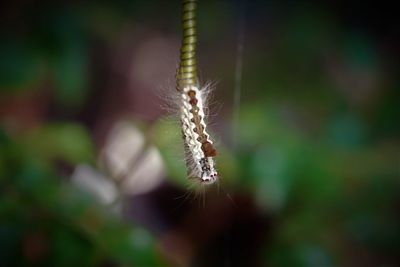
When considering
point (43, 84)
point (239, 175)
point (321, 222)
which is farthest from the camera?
point (43, 84)

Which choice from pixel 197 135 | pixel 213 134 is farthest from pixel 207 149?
pixel 213 134

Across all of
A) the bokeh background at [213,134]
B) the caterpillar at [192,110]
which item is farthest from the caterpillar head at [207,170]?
the bokeh background at [213,134]

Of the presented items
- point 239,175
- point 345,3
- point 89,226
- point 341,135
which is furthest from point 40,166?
point 345,3

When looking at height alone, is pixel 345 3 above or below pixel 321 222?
above

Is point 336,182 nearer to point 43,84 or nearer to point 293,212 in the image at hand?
point 293,212

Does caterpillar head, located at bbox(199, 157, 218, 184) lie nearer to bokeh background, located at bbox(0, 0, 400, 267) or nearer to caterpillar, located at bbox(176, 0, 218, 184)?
caterpillar, located at bbox(176, 0, 218, 184)

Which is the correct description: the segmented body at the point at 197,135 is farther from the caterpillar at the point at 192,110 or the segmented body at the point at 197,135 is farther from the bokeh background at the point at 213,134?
the bokeh background at the point at 213,134

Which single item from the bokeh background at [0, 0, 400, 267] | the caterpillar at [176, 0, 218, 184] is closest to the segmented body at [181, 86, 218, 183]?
the caterpillar at [176, 0, 218, 184]
